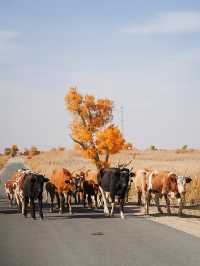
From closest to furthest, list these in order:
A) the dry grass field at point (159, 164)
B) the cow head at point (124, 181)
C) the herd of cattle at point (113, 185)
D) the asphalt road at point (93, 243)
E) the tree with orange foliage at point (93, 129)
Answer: the asphalt road at point (93, 243)
the herd of cattle at point (113, 185)
the cow head at point (124, 181)
the dry grass field at point (159, 164)
the tree with orange foliage at point (93, 129)

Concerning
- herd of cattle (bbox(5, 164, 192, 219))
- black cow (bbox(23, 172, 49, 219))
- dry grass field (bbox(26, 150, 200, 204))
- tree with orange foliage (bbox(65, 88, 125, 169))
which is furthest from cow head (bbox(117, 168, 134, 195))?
tree with orange foliage (bbox(65, 88, 125, 169))

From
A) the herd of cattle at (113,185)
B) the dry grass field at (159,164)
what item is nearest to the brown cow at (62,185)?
the herd of cattle at (113,185)

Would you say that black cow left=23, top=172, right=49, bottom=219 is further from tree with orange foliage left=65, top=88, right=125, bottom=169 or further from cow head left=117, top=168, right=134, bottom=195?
tree with orange foliage left=65, top=88, right=125, bottom=169

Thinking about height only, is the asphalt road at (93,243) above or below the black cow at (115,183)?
below

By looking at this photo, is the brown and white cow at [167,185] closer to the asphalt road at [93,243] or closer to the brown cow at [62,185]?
the asphalt road at [93,243]

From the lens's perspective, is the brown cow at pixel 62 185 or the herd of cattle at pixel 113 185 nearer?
the herd of cattle at pixel 113 185

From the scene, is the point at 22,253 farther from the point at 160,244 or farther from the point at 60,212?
the point at 60,212

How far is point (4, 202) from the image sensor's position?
30359 millimetres

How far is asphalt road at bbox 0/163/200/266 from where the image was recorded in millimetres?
12047

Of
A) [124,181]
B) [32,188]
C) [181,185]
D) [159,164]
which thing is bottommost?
[181,185]

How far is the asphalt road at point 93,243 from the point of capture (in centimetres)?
1205

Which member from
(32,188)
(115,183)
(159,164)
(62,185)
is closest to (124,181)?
(115,183)

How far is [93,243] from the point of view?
14.4 m

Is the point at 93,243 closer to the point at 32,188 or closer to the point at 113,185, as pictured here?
the point at 32,188
